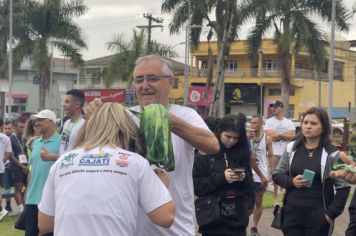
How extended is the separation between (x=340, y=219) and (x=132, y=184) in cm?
787

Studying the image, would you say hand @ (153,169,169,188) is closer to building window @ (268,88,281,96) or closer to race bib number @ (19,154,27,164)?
race bib number @ (19,154,27,164)

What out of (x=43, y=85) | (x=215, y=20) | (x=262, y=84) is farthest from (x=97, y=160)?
(x=262, y=84)

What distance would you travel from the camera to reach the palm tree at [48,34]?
37781 mm

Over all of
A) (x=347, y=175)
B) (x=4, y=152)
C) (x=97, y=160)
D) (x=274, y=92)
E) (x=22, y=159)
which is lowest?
(x=22, y=159)

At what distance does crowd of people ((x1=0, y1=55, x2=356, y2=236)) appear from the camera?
2.72 m

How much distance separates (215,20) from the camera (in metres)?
32.8

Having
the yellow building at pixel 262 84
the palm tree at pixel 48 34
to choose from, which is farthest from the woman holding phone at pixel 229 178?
the yellow building at pixel 262 84

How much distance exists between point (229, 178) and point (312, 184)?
0.75 meters

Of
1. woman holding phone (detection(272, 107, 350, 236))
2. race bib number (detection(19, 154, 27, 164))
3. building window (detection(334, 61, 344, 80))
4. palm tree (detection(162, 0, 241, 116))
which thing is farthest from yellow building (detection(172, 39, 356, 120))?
woman holding phone (detection(272, 107, 350, 236))

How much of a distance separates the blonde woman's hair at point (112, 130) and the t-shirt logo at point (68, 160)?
0.22 ft

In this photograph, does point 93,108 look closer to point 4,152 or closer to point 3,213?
point 4,152

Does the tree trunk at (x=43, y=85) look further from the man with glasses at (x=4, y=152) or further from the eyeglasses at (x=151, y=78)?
the eyeglasses at (x=151, y=78)

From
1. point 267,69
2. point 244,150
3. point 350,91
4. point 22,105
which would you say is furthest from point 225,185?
point 22,105

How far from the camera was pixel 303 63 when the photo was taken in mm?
61625
